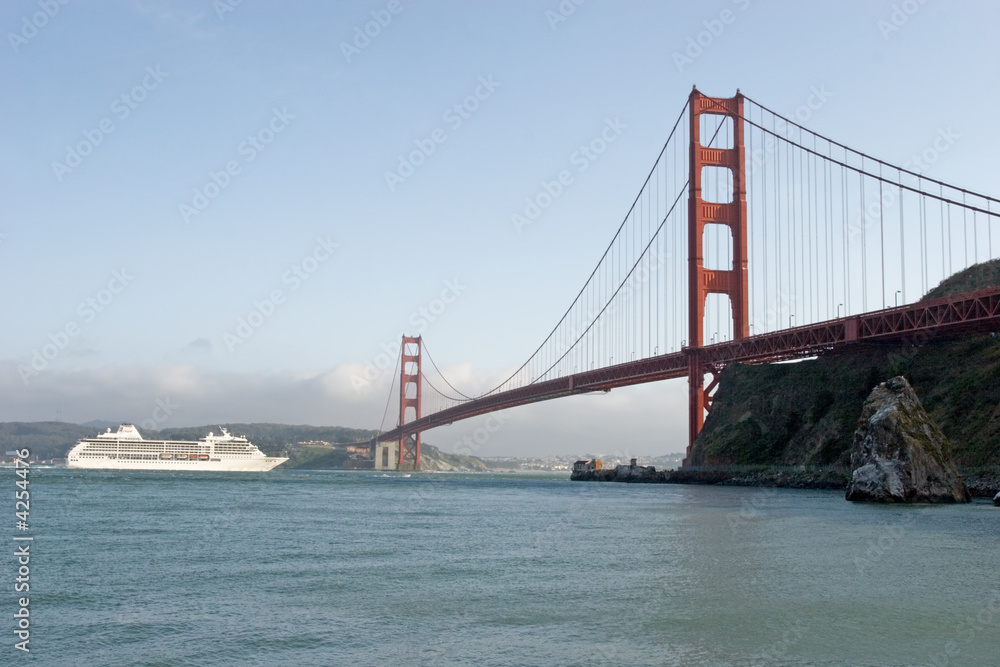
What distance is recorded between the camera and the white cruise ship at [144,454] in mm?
130125

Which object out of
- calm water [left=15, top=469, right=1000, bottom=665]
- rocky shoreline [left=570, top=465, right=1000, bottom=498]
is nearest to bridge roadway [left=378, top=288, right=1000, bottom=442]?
rocky shoreline [left=570, top=465, right=1000, bottom=498]

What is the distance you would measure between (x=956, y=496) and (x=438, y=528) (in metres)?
24.8

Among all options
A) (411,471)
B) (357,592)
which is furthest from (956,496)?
(411,471)

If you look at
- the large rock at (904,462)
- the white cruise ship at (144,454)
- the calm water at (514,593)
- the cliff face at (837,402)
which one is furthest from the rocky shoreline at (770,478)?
the white cruise ship at (144,454)

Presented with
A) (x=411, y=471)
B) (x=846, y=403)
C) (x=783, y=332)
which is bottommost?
(x=411, y=471)

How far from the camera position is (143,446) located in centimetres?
13238

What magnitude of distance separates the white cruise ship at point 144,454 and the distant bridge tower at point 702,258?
85341mm

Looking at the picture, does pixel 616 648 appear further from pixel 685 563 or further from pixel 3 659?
pixel 685 563

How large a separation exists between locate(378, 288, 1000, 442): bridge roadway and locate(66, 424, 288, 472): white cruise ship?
57026mm

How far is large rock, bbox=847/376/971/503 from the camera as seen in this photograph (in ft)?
130

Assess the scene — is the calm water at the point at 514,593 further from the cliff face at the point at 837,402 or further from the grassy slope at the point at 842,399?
the cliff face at the point at 837,402

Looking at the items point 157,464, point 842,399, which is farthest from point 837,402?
point 157,464

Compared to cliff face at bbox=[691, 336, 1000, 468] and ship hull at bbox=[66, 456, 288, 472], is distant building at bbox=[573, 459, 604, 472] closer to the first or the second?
cliff face at bbox=[691, 336, 1000, 468]

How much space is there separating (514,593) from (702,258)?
60.9m
